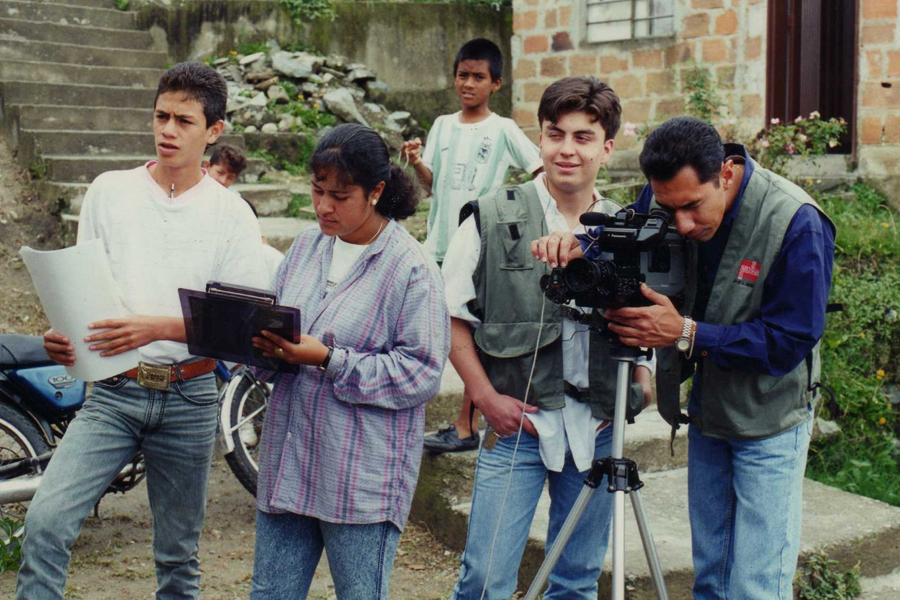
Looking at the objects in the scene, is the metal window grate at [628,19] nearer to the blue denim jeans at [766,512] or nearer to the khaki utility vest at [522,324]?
the khaki utility vest at [522,324]

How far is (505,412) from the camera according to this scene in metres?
2.98

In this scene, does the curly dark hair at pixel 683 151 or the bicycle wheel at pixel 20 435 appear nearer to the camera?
the curly dark hair at pixel 683 151

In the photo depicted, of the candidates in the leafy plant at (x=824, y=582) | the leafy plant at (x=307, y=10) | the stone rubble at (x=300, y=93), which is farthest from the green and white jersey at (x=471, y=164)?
the leafy plant at (x=307, y=10)

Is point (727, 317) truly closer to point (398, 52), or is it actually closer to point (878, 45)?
point (878, 45)

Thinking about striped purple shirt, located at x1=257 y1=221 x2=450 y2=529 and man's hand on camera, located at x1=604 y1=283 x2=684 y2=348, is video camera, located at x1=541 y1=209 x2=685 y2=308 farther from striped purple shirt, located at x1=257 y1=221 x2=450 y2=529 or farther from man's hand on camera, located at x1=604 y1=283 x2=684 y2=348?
striped purple shirt, located at x1=257 y1=221 x2=450 y2=529

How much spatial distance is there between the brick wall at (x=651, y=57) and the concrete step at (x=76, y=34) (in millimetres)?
3403

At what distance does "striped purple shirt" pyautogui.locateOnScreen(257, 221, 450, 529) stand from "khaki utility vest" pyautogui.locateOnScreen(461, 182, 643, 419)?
0.82 feet

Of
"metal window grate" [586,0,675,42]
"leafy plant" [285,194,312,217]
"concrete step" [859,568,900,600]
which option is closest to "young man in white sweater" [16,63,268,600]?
"concrete step" [859,568,900,600]

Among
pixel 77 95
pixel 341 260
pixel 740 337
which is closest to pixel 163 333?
pixel 341 260

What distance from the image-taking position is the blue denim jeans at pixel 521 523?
2965 mm

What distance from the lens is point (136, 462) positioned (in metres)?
4.72

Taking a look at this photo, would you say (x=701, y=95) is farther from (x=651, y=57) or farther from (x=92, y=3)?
(x=92, y=3)

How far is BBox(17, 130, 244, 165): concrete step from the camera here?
7742mm

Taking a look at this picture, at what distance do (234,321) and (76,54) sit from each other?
280 inches
